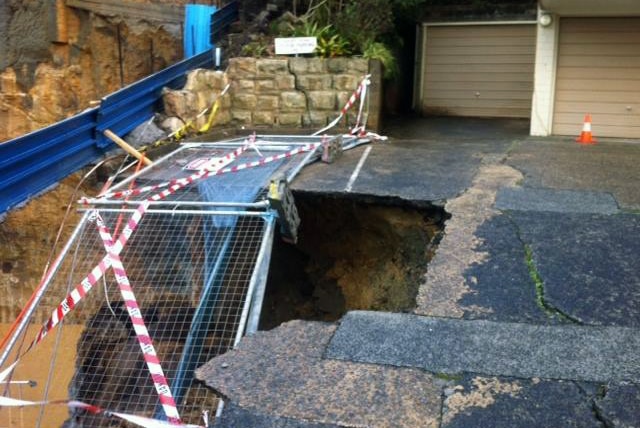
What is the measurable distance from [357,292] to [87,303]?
119 inches

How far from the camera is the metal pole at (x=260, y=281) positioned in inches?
182

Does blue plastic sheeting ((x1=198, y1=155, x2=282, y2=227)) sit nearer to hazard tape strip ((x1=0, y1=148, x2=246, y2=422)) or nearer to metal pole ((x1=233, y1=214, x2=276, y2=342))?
metal pole ((x1=233, y1=214, x2=276, y2=342))

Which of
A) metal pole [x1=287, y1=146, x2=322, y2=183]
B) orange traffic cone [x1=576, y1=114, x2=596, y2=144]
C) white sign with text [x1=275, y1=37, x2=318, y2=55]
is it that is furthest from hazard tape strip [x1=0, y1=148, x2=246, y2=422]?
orange traffic cone [x1=576, y1=114, x2=596, y2=144]

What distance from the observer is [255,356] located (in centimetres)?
396

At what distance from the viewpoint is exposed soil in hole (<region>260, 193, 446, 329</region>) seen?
6.74 m

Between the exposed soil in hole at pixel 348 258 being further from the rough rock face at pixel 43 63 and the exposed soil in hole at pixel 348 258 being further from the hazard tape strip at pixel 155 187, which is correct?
the rough rock face at pixel 43 63

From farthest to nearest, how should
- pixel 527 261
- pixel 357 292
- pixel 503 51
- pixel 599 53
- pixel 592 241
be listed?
pixel 503 51
pixel 599 53
pixel 357 292
pixel 592 241
pixel 527 261

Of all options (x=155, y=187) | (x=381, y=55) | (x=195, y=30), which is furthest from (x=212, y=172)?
(x=195, y=30)

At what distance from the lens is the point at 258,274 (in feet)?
17.0

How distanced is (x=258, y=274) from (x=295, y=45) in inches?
228

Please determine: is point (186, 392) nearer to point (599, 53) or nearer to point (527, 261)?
point (527, 261)

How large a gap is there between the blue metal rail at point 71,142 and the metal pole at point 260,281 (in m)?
2.75

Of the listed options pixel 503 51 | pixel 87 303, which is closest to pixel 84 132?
pixel 87 303

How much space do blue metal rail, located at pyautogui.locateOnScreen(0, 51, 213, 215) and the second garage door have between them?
249 inches
